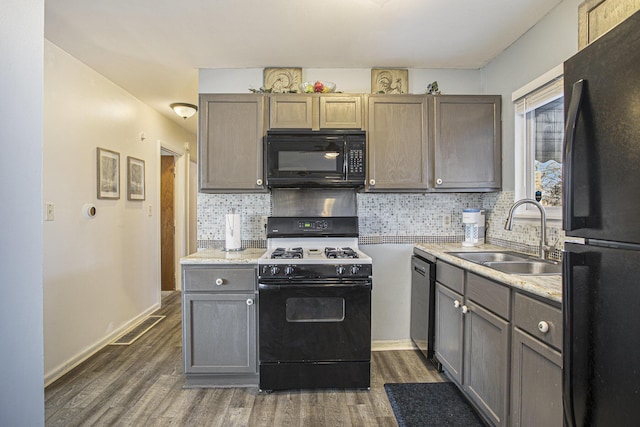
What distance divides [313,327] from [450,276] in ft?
3.13

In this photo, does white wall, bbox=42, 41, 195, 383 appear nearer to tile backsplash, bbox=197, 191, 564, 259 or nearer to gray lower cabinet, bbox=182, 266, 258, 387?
tile backsplash, bbox=197, 191, 564, 259

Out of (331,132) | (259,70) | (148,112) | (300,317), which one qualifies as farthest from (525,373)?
(148,112)

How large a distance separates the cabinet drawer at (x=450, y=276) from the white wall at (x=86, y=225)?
9.09 feet

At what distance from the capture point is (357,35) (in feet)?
7.34

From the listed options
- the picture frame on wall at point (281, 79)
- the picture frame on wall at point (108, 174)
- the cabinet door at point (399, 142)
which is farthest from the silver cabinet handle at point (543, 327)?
the picture frame on wall at point (108, 174)

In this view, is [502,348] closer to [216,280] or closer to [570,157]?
[570,157]

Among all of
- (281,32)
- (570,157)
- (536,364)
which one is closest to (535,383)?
(536,364)

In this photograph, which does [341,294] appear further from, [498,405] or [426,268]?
[498,405]

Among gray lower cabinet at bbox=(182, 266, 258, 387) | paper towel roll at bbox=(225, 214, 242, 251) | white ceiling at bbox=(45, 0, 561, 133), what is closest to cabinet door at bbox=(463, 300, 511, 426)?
gray lower cabinet at bbox=(182, 266, 258, 387)

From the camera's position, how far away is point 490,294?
5.36ft

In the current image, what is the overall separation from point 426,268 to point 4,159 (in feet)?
7.64

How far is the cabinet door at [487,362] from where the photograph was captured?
1.53 metres

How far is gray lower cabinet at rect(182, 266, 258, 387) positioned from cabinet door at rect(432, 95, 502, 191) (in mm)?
1657

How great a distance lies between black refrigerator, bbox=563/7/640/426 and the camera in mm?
740
